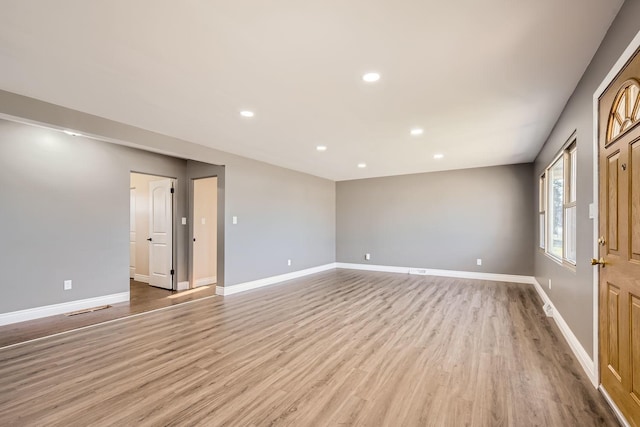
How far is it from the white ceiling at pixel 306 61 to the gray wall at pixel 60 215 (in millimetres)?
1373

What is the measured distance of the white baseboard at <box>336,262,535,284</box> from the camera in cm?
600

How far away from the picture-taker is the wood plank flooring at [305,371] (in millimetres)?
1882

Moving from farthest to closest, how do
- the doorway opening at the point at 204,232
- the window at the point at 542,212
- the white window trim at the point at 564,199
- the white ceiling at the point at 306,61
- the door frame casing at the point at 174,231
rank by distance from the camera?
the doorway opening at the point at 204,232 < the door frame casing at the point at 174,231 < the window at the point at 542,212 < the white window trim at the point at 564,199 < the white ceiling at the point at 306,61

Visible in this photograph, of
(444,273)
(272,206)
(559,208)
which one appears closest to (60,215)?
(272,206)

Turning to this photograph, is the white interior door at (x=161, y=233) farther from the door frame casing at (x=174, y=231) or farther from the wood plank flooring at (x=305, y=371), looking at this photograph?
the wood plank flooring at (x=305, y=371)

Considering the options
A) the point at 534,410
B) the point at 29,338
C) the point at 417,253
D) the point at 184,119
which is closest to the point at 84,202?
the point at 29,338

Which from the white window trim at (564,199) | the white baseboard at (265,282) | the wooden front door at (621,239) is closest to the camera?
the wooden front door at (621,239)

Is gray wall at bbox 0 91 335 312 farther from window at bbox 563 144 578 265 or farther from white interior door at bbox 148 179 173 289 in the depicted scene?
window at bbox 563 144 578 265

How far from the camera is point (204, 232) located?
19.7ft

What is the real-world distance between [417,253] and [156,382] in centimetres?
599

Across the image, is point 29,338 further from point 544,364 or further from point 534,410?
point 544,364

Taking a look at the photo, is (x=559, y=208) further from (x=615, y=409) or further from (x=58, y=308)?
(x=58, y=308)

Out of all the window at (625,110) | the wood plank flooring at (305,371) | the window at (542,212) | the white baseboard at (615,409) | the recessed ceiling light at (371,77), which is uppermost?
the recessed ceiling light at (371,77)

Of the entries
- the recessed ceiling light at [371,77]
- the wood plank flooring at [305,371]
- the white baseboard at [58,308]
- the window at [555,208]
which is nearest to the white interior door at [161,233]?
the white baseboard at [58,308]
